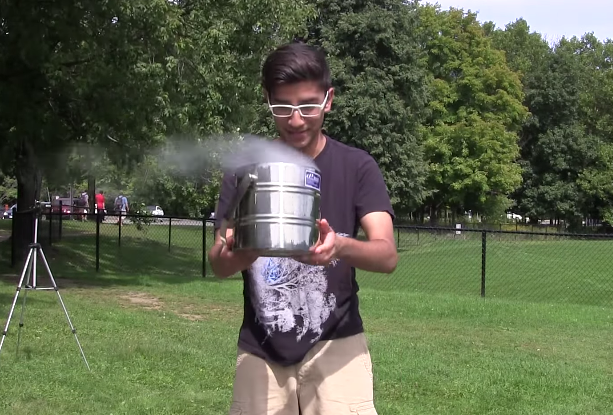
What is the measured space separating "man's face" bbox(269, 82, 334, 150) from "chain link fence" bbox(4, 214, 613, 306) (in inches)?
537

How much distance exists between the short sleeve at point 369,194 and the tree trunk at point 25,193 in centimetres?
1499

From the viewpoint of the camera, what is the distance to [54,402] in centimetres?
608

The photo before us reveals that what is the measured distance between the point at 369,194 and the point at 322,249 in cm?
46

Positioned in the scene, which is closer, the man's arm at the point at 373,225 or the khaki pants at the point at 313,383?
the man's arm at the point at 373,225

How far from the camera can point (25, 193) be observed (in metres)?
17.0

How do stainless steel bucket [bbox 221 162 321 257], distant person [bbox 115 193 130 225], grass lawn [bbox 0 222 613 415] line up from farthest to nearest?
1. distant person [bbox 115 193 130 225]
2. grass lawn [bbox 0 222 613 415]
3. stainless steel bucket [bbox 221 162 321 257]

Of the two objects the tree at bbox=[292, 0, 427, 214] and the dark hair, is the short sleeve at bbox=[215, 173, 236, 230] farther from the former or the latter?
the tree at bbox=[292, 0, 427, 214]

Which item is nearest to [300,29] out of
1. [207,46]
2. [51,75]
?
[207,46]

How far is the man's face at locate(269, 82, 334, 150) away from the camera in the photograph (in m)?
2.34

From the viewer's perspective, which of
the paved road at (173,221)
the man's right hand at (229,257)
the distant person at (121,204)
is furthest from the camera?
the distant person at (121,204)

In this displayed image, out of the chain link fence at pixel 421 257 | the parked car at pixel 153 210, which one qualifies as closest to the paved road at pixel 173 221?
the chain link fence at pixel 421 257

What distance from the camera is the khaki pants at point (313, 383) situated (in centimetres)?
255

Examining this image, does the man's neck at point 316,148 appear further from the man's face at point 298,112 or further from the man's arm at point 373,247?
the man's arm at point 373,247

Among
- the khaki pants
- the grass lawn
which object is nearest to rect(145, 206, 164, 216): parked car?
the grass lawn
